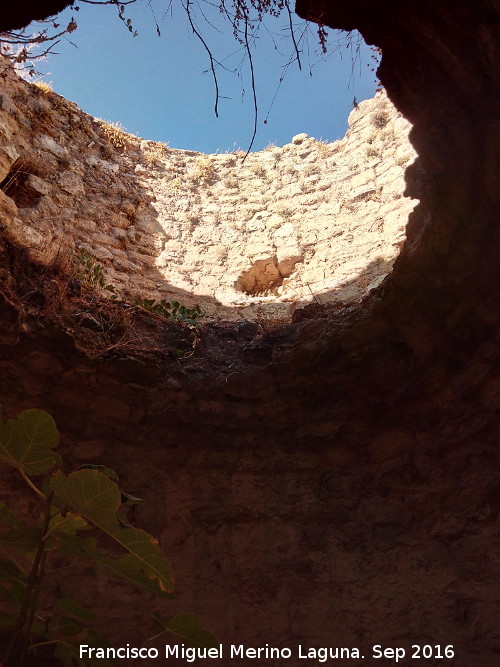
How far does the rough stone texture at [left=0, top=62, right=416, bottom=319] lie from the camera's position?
621 cm

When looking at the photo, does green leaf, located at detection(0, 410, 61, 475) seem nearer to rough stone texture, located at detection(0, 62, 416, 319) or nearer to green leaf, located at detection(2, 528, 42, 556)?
green leaf, located at detection(2, 528, 42, 556)

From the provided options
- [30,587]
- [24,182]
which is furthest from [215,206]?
[30,587]

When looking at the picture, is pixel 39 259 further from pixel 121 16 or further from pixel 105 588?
pixel 105 588

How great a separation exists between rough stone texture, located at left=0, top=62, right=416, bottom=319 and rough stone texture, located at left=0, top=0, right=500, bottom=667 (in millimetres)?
2561

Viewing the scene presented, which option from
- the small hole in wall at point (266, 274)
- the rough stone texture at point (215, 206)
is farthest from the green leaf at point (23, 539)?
the small hole in wall at point (266, 274)

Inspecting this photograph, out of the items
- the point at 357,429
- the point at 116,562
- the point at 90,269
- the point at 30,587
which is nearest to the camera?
the point at 30,587

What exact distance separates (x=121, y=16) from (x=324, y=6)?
1.08 metres

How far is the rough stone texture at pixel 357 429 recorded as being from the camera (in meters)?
2.78

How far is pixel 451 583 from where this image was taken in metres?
2.83

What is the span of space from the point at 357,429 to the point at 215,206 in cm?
537

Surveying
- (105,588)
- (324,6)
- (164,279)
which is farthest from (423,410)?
(164,279)

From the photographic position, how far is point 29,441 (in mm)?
1535

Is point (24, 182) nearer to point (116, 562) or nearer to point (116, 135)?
point (116, 135)

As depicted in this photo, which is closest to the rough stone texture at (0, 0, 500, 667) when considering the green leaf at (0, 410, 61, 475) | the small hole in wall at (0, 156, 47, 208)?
the green leaf at (0, 410, 61, 475)
